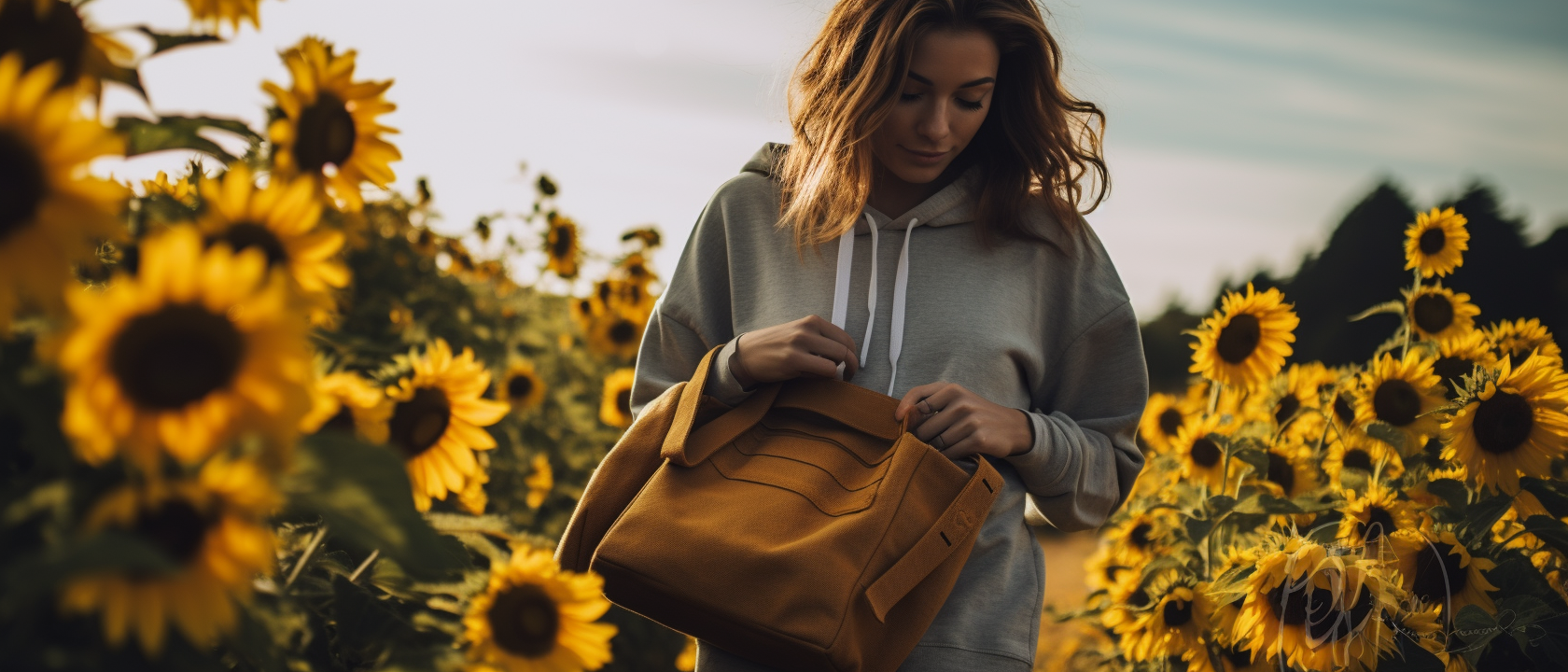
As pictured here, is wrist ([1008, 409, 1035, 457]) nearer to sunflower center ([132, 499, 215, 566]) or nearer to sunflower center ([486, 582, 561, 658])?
sunflower center ([486, 582, 561, 658])

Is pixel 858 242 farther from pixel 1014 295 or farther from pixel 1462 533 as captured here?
pixel 1462 533

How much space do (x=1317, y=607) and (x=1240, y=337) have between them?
38.6 inches

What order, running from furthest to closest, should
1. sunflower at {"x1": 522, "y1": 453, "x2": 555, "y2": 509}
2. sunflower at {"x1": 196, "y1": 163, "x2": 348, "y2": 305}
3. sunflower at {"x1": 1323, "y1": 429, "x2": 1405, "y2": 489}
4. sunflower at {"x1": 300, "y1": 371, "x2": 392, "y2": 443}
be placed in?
1. sunflower at {"x1": 522, "y1": 453, "x2": 555, "y2": 509}
2. sunflower at {"x1": 1323, "y1": 429, "x2": 1405, "y2": 489}
3. sunflower at {"x1": 300, "y1": 371, "x2": 392, "y2": 443}
4. sunflower at {"x1": 196, "y1": 163, "x2": 348, "y2": 305}

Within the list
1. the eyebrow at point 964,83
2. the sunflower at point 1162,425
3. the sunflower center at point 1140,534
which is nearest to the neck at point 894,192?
the eyebrow at point 964,83

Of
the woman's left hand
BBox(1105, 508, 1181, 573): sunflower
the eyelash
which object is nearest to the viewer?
the woman's left hand

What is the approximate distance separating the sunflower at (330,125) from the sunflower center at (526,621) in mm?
485

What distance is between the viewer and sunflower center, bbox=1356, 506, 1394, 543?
2078 millimetres

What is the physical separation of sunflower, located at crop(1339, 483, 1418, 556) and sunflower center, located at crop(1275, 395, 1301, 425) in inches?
30.2

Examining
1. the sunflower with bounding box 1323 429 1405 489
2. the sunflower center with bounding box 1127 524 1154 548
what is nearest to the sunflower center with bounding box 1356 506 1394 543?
the sunflower with bounding box 1323 429 1405 489

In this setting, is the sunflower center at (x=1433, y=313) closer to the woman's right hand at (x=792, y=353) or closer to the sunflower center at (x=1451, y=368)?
the sunflower center at (x=1451, y=368)

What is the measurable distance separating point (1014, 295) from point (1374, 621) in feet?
2.96

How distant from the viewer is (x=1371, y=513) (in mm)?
2111

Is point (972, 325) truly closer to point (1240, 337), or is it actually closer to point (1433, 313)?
point (1240, 337)

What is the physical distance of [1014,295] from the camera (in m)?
1.85
